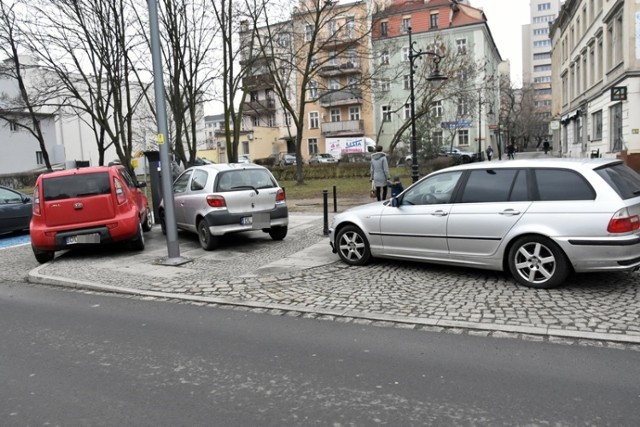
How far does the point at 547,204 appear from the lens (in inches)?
244

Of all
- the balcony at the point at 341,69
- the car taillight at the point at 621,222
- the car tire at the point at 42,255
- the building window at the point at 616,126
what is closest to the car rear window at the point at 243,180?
the car tire at the point at 42,255

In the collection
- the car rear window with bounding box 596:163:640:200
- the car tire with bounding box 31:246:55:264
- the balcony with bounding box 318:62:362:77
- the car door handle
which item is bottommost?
the car tire with bounding box 31:246:55:264

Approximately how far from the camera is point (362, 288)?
22.5 feet

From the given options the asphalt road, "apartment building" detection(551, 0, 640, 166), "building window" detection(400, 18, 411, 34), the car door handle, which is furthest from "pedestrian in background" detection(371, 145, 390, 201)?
"building window" detection(400, 18, 411, 34)

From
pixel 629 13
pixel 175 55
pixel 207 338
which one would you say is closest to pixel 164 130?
pixel 207 338

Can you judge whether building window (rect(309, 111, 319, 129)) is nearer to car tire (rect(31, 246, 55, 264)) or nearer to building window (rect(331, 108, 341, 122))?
building window (rect(331, 108, 341, 122))

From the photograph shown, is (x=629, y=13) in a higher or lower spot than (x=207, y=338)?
higher

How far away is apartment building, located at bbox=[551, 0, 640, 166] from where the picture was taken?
25344 millimetres

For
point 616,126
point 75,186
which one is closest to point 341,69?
point 616,126

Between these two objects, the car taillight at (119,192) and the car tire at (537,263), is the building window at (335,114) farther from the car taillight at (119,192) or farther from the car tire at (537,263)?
the car tire at (537,263)

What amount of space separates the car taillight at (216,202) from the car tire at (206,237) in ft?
1.35

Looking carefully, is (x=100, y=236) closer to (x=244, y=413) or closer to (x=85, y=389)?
(x=85, y=389)

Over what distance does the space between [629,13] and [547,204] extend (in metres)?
24.0

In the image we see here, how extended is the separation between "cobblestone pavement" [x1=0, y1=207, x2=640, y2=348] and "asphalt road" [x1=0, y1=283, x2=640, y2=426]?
0.45 m
